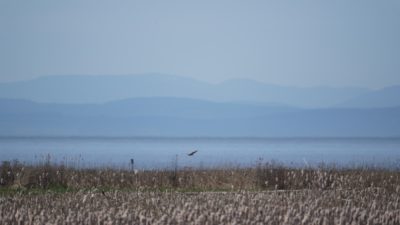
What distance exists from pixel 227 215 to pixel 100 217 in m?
2.64

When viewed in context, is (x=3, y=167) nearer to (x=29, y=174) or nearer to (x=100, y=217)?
(x=29, y=174)

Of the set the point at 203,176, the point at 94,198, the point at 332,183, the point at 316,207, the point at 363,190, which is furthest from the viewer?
the point at 203,176

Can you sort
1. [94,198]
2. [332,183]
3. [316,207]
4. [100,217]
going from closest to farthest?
[100,217]
[316,207]
[94,198]
[332,183]

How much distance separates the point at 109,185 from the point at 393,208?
412 inches

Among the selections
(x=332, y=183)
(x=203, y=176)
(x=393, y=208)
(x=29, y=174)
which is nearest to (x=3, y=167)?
(x=29, y=174)

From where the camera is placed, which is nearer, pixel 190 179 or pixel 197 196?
pixel 197 196

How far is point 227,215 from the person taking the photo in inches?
659

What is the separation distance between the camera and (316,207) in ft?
62.0

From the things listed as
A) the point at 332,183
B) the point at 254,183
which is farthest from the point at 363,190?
the point at 254,183

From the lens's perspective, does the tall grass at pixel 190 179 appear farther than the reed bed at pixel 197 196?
Yes

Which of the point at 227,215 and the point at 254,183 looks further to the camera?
the point at 254,183

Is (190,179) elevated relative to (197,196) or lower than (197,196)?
elevated

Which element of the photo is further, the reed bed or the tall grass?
the tall grass

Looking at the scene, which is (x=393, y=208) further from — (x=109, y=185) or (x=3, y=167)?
(x=3, y=167)
